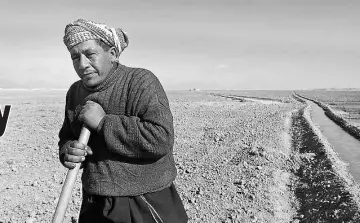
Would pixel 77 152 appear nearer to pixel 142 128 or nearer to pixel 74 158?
pixel 74 158

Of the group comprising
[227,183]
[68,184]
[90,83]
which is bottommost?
[227,183]

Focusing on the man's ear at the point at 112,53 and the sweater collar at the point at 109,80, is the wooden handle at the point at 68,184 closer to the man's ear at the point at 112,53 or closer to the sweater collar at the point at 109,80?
the sweater collar at the point at 109,80

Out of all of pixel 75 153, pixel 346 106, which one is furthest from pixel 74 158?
pixel 346 106

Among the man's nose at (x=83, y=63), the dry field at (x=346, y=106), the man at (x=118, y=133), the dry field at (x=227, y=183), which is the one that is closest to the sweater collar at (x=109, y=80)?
the man at (x=118, y=133)

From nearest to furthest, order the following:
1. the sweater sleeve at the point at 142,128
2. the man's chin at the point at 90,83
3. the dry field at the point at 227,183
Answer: the sweater sleeve at the point at 142,128 → the man's chin at the point at 90,83 → the dry field at the point at 227,183

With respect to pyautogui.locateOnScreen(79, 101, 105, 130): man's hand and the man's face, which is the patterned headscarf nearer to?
the man's face

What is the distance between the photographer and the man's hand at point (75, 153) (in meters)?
1.72

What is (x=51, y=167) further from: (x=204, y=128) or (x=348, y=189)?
(x=204, y=128)

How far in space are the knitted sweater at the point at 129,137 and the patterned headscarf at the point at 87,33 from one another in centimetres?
15

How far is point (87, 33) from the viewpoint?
1.74 meters

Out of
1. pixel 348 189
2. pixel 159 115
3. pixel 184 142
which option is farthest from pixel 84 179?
pixel 184 142

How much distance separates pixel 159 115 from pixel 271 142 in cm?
913

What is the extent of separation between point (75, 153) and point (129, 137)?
25cm

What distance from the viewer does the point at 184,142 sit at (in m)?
10.7
